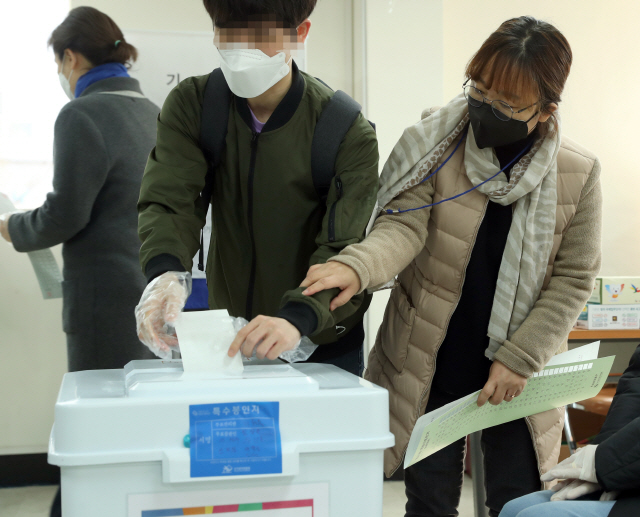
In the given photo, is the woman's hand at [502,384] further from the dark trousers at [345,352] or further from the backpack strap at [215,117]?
the backpack strap at [215,117]

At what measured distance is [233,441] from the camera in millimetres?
718

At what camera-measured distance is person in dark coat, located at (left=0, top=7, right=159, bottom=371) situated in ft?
5.16

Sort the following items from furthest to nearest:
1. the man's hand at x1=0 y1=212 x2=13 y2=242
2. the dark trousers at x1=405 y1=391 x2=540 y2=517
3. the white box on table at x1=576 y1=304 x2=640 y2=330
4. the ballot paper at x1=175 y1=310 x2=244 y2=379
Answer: the white box on table at x1=576 y1=304 x2=640 y2=330 < the man's hand at x1=0 y1=212 x2=13 y2=242 < the dark trousers at x1=405 y1=391 x2=540 y2=517 < the ballot paper at x1=175 y1=310 x2=244 y2=379

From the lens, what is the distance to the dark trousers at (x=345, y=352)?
117 cm

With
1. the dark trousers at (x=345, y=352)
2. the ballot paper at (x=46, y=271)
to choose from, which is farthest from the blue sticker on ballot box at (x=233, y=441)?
the ballot paper at (x=46, y=271)

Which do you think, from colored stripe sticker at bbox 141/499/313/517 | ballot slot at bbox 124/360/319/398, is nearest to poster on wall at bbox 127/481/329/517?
colored stripe sticker at bbox 141/499/313/517

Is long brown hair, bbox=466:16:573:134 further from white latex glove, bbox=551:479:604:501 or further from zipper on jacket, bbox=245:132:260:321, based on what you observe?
white latex glove, bbox=551:479:604:501

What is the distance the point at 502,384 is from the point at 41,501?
205 centimetres

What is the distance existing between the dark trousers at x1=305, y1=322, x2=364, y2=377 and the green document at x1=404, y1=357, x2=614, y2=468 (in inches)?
9.6

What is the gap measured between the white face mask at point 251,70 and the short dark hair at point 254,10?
0.17 feet

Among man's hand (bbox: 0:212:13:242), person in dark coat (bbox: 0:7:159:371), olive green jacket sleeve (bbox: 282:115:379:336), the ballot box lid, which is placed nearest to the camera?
the ballot box lid

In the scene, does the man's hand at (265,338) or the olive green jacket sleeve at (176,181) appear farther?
the olive green jacket sleeve at (176,181)

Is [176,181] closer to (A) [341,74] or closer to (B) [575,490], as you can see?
(B) [575,490]

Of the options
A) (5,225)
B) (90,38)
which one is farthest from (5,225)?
(90,38)
